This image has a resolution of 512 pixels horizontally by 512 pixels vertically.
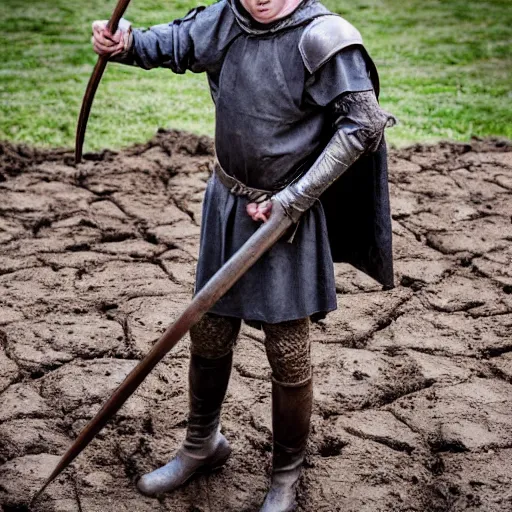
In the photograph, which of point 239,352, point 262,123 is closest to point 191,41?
point 262,123

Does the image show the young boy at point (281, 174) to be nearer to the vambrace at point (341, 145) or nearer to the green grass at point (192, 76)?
the vambrace at point (341, 145)

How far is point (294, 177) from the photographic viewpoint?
2299mm

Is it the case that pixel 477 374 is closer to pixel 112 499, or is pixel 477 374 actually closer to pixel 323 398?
pixel 323 398

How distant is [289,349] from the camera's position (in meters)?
2.42

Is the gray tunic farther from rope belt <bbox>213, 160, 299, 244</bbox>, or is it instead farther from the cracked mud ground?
the cracked mud ground

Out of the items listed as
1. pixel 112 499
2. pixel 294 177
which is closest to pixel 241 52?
pixel 294 177

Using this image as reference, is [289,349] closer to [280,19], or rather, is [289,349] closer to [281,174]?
[281,174]

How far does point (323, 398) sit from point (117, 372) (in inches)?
30.4

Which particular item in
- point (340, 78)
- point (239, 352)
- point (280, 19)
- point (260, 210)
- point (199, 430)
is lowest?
point (239, 352)

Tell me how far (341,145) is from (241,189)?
0.32 metres

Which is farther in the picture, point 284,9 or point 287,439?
point 287,439

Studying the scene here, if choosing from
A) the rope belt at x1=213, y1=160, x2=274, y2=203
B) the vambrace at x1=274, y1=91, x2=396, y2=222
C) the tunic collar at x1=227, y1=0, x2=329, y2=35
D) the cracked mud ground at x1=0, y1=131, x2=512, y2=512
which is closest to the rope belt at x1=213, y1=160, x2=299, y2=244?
the rope belt at x1=213, y1=160, x2=274, y2=203

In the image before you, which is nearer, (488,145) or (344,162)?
(344,162)

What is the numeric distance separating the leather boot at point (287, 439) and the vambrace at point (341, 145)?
0.55 m
